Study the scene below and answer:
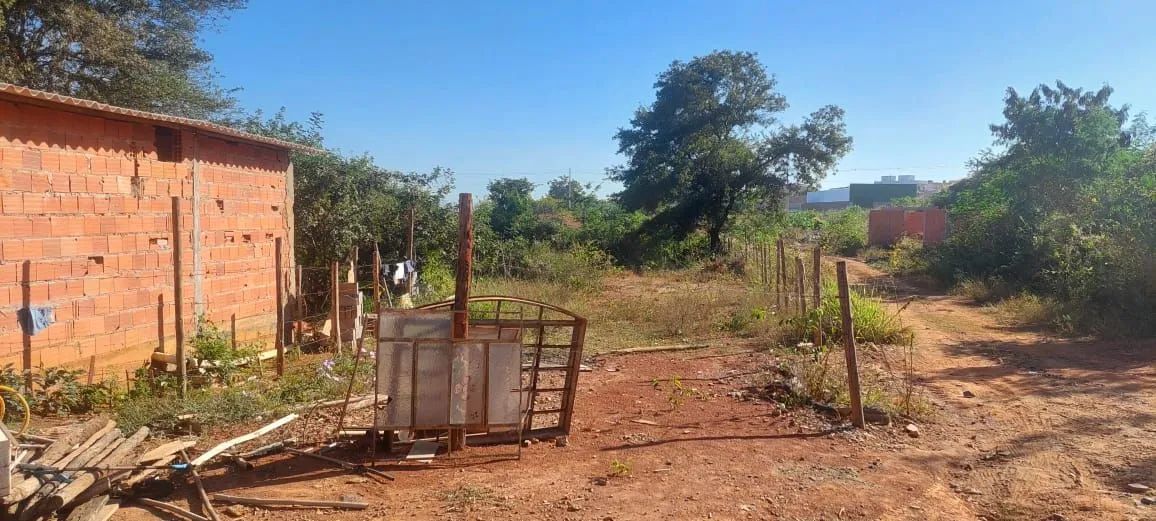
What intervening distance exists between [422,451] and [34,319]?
3.85 meters

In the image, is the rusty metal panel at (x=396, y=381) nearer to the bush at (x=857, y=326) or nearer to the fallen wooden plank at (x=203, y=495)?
the fallen wooden plank at (x=203, y=495)

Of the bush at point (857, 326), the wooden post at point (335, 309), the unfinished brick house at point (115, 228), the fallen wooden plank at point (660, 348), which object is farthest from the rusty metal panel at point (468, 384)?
the bush at point (857, 326)

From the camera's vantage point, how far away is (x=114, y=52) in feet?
43.0

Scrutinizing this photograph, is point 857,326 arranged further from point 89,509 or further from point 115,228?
point 115,228

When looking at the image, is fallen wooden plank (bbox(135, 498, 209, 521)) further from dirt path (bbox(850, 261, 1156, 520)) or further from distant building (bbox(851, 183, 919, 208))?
distant building (bbox(851, 183, 919, 208))

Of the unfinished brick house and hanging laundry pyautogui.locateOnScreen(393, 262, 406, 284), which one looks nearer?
the unfinished brick house

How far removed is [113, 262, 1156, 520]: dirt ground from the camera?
170 inches

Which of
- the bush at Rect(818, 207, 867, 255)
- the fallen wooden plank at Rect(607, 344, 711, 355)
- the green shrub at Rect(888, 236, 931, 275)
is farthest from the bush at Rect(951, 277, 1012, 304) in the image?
the bush at Rect(818, 207, 867, 255)

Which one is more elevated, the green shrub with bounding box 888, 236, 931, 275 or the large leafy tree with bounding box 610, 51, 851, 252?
the large leafy tree with bounding box 610, 51, 851, 252

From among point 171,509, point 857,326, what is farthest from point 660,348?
point 171,509

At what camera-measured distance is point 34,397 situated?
6062 millimetres

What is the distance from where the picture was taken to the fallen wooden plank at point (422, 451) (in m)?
5.10

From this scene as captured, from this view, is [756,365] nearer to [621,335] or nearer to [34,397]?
[621,335]

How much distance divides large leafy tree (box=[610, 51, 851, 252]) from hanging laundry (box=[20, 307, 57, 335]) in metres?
Answer: 17.8
